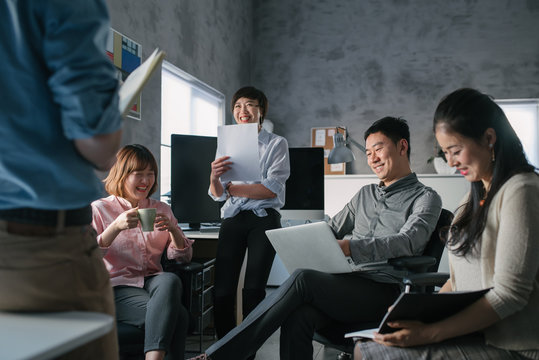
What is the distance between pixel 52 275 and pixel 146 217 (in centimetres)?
112

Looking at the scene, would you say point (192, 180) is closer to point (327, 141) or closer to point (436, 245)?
point (436, 245)

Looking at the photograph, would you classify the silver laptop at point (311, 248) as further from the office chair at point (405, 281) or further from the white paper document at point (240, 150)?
the white paper document at point (240, 150)

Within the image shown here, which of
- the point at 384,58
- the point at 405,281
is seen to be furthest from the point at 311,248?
the point at 384,58

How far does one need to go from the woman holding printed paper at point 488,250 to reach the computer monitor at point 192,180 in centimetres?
186

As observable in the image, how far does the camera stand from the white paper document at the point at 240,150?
217cm

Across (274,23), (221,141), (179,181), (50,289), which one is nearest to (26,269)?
(50,289)

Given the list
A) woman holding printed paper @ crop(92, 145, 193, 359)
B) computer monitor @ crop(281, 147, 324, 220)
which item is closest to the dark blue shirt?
woman holding printed paper @ crop(92, 145, 193, 359)

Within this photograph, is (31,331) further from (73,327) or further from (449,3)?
(449,3)

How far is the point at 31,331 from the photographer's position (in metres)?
0.64

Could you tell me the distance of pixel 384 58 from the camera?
5.28m

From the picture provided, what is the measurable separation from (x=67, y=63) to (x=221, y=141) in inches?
61.2

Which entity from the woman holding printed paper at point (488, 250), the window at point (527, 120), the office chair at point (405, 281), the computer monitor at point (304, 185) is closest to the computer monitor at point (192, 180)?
the computer monitor at point (304, 185)

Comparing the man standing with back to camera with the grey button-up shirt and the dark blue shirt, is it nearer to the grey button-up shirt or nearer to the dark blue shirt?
the dark blue shirt

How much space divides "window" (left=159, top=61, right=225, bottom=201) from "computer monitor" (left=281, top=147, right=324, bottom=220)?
949 mm
